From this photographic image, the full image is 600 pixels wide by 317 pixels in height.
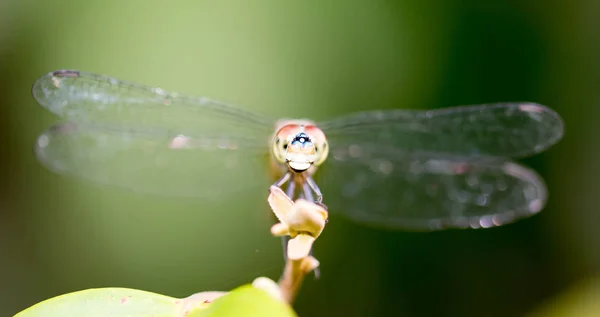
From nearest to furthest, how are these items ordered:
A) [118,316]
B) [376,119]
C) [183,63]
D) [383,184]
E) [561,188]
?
[118,316] < [376,119] < [383,184] < [183,63] < [561,188]

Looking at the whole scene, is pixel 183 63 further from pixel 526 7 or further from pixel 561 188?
pixel 561 188

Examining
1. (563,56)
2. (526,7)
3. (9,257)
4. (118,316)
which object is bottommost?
(9,257)

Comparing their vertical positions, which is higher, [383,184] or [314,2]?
[314,2]

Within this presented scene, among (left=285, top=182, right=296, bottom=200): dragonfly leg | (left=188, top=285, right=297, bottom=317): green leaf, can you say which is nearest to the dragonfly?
(left=285, top=182, right=296, bottom=200): dragonfly leg

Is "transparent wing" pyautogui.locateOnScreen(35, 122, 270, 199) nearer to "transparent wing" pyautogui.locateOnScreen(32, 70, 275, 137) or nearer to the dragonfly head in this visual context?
"transparent wing" pyautogui.locateOnScreen(32, 70, 275, 137)

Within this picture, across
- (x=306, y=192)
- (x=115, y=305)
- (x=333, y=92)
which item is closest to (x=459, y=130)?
(x=306, y=192)

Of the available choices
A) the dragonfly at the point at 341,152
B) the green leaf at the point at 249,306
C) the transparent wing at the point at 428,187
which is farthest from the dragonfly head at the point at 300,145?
the transparent wing at the point at 428,187

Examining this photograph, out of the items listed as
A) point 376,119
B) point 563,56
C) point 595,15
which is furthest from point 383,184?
point 595,15
